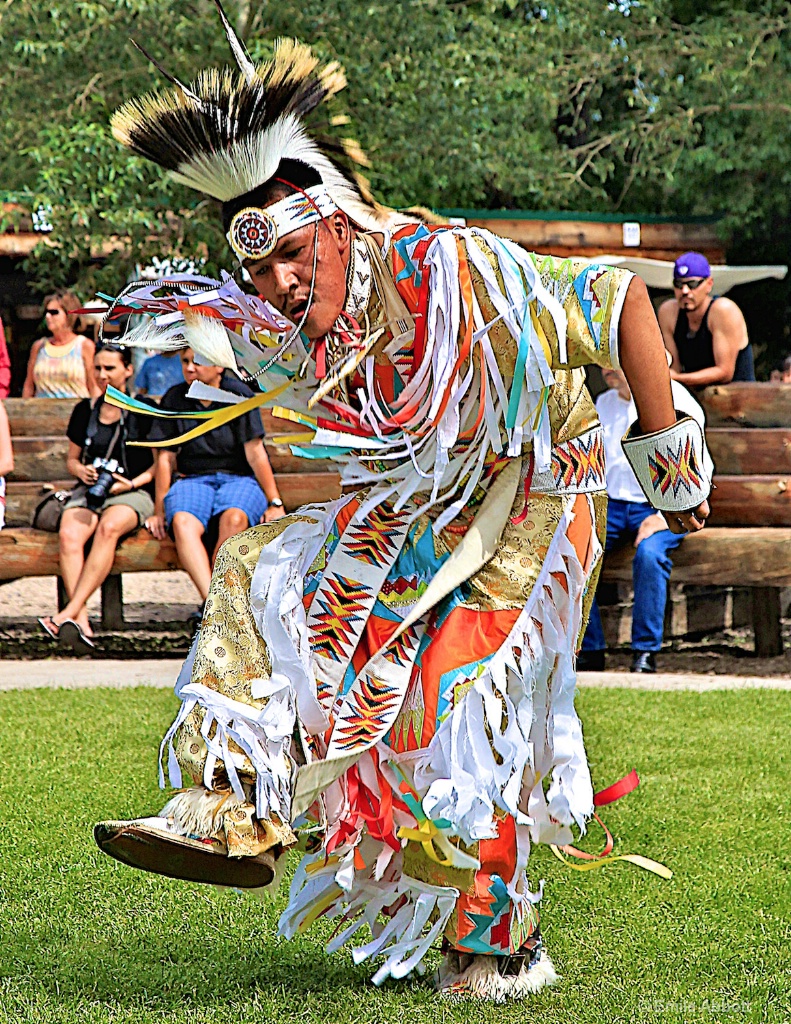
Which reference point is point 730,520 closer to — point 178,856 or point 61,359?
point 61,359

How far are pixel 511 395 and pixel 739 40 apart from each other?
10801 mm

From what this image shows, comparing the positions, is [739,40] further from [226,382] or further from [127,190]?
[226,382]

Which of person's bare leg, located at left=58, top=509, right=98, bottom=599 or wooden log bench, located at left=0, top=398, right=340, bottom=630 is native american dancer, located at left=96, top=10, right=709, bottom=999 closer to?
wooden log bench, located at left=0, top=398, right=340, bottom=630

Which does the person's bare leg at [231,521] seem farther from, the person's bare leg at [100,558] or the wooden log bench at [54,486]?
the person's bare leg at [100,558]

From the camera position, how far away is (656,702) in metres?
6.46

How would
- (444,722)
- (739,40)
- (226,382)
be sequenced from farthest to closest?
(739,40) < (226,382) < (444,722)

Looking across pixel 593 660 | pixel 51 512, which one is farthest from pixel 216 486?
pixel 593 660

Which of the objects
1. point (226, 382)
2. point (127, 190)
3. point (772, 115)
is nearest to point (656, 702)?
point (226, 382)

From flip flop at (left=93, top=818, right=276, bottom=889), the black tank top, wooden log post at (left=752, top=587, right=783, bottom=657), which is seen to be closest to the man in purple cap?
the black tank top

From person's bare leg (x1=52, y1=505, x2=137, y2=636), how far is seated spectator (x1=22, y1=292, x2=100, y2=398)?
1706 mm

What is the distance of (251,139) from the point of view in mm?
2951

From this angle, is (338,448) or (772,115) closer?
(338,448)

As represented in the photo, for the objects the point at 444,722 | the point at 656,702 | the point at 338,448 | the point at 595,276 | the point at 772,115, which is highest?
the point at 772,115

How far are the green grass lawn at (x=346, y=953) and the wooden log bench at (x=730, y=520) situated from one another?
1.95 metres
